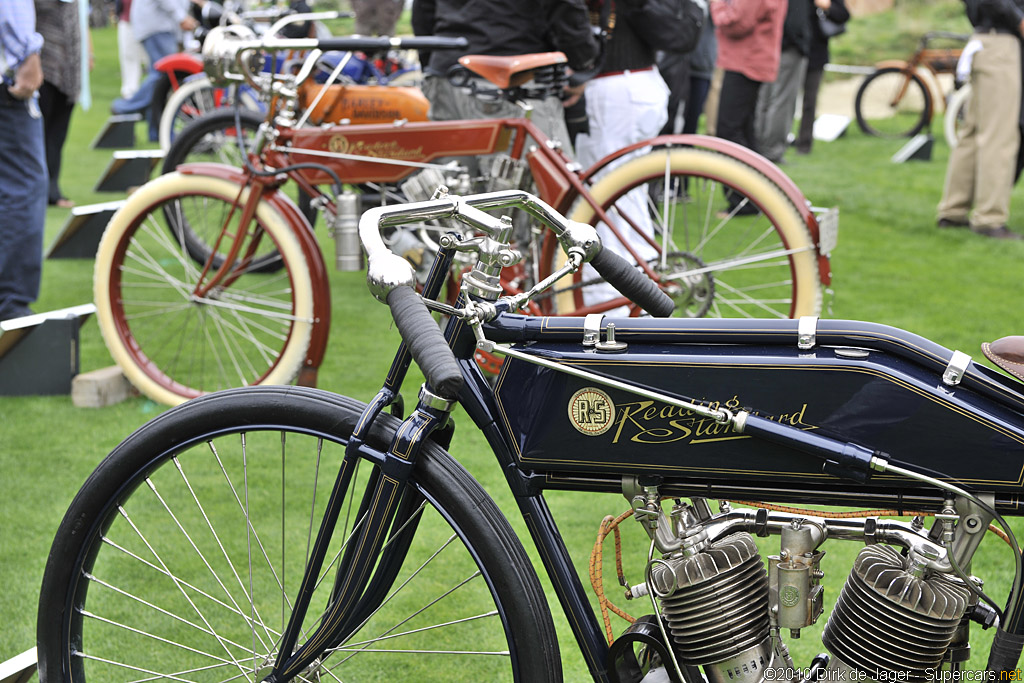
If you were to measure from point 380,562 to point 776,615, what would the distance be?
0.65m

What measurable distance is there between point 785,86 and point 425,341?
7.65 m

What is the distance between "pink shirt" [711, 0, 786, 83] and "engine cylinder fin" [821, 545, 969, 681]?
18.9 feet

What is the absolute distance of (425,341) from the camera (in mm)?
1344

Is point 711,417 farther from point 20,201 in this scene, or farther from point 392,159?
point 20,201

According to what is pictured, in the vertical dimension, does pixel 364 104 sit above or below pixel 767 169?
below

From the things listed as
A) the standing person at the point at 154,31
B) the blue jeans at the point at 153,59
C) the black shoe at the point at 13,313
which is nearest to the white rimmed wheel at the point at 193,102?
the standing person at the point at 154,31

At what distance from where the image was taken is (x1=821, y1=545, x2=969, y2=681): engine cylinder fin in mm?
1534

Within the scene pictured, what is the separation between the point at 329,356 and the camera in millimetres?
4410

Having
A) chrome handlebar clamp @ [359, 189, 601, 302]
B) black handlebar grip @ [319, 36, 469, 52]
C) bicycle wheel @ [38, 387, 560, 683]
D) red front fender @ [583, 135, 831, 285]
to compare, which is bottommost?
bicycle wheel @ [38, 387, 560, 683]

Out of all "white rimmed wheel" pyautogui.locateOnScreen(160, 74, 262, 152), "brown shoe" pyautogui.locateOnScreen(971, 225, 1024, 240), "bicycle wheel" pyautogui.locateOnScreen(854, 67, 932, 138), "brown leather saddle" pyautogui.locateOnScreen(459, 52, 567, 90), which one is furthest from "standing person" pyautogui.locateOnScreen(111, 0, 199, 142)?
"bicycle wheel" pyautogui.locateOnScreen(854, 67, 932, 138)

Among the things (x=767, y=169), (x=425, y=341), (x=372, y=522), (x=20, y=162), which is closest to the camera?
(x=425, y=341)

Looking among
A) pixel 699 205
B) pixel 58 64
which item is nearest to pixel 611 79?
pixel 699 205

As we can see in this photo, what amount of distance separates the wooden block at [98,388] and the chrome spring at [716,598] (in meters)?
2.80

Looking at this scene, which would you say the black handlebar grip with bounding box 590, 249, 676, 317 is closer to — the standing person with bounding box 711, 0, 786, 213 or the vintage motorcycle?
the vintage motorcycle
